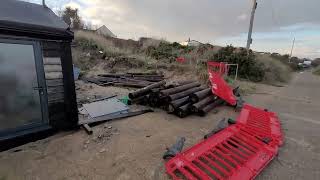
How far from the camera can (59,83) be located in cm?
435

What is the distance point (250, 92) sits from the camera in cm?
1067

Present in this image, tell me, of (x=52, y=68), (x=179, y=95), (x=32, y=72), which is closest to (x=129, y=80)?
(x=179, y=95)

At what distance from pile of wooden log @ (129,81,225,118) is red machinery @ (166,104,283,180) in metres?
1.63

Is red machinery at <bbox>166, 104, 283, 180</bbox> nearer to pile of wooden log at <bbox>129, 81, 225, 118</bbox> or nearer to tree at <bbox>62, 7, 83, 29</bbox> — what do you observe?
pile of wooden log at <bbox>129, 81, 225, 118</bbox>

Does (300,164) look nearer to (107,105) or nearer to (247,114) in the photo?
(247,114)

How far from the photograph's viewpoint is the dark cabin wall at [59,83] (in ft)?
13.6

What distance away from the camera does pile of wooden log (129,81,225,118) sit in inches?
245

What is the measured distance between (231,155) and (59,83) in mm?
3707

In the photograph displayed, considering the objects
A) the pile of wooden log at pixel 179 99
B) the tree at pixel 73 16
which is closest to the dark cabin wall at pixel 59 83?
the pile of wooden log at pixel 179 99

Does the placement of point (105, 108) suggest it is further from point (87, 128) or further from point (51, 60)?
point (51, 60)

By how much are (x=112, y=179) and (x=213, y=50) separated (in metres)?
13.9

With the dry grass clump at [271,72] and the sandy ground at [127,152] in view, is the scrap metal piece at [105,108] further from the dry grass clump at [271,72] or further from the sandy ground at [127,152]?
the dry grass clump at [271,72]

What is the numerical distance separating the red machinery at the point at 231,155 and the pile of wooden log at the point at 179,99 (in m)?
1.63

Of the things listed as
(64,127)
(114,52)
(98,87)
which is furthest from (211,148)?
(114,52)
